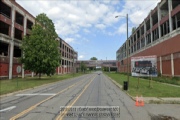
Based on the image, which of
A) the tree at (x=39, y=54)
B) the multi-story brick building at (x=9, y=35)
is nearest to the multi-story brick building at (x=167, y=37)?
the tree at (x=39, y=54)

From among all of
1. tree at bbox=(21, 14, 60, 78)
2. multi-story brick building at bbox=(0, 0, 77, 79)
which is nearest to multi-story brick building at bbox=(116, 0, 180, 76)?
tree at bbox=(21, 14, 60, 78)

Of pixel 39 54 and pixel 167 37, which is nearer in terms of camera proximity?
pixel 167 37

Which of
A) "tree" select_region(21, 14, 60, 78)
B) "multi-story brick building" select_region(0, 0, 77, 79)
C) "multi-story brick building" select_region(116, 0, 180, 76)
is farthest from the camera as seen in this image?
"tree" select_region(21, 14, 60, 78)

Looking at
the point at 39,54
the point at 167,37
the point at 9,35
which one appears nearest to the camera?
the point at 167,37

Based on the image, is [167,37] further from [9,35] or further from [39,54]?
[9,35]

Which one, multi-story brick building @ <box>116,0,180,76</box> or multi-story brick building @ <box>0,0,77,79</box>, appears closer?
multi-story brick building @ <box>116,0,180,76</box>

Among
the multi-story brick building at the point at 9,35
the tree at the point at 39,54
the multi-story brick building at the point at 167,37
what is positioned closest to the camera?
the multi-story brick building at the point at 167,37

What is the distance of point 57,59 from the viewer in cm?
4559

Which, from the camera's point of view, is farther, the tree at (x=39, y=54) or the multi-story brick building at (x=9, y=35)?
the tree at (x=39, y=54)

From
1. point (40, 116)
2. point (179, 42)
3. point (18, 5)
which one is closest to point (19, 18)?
point (18, 5)

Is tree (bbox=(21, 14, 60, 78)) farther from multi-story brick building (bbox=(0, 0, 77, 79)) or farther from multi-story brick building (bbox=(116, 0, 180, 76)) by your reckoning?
multi-story brick building (bbox=(116, 0, 180, 76))

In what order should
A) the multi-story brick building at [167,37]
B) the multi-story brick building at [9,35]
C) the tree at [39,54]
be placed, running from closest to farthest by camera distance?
the multi-story brick building at [167,37]
the multi-story brick building at [9,35]
the tree at [39,54]

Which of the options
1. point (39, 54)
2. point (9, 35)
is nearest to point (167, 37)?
point (39, 54)

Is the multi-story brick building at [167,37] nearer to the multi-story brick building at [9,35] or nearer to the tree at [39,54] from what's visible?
the tree at [39,54]
